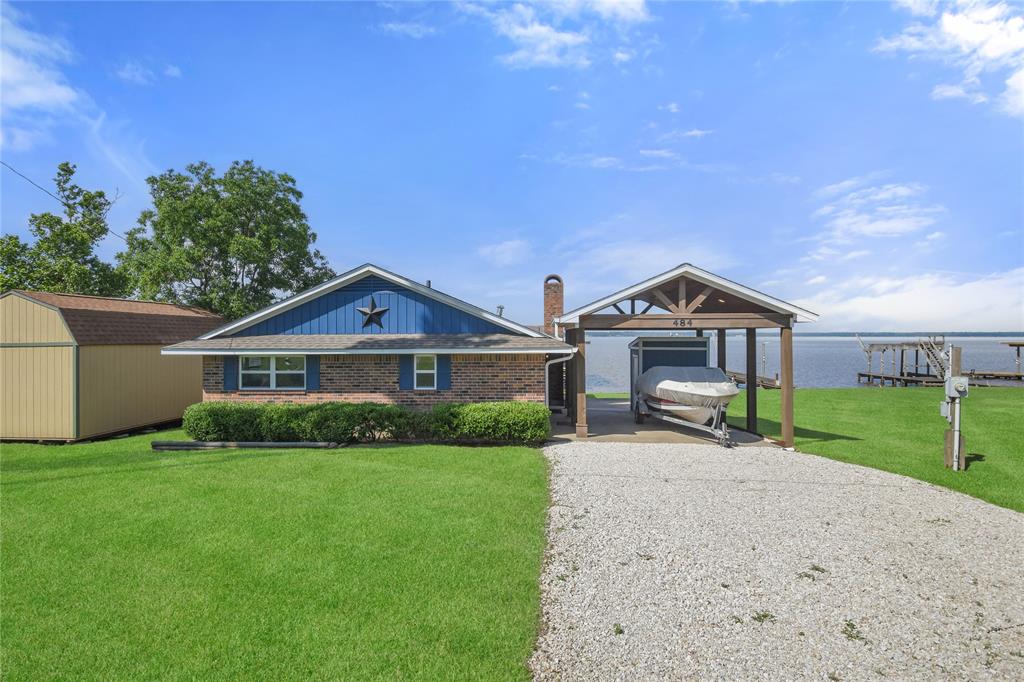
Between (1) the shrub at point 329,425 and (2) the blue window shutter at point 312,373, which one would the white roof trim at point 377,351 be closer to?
(2) the blue window shutter at point 312,373

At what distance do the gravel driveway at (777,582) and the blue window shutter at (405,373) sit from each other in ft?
22.2

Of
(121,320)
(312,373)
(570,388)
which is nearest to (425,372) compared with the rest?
(312,373)

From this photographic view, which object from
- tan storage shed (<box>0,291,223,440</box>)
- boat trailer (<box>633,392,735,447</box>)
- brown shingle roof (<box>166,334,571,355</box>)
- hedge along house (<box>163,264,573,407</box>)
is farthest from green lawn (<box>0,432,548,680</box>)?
boat trailer (<box>633,392,735,447</box>)

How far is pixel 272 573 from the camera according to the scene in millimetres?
5750

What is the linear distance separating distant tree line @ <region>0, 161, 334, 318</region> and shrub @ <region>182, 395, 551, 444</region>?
17.9m

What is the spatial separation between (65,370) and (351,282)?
26.7 ft

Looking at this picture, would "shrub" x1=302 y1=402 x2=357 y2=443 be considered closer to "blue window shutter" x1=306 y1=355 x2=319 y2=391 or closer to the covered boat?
"blue window shutter" x1=306 y1=355 x2=319 y2=391

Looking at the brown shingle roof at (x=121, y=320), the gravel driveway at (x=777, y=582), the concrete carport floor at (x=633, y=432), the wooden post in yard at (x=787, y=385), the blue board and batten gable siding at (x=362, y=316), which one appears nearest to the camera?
the gravel driveway at (x=777, y=582)

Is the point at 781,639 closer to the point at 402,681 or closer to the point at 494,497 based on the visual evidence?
the point at 402,681

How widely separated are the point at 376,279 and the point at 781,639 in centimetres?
1395

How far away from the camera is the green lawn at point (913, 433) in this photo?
34.6 feet

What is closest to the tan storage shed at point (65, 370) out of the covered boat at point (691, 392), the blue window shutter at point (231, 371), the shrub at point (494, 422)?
the blue window shutter at point (231, 371)

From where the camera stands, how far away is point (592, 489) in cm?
920

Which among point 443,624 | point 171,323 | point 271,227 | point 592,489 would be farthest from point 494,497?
point 271,227
